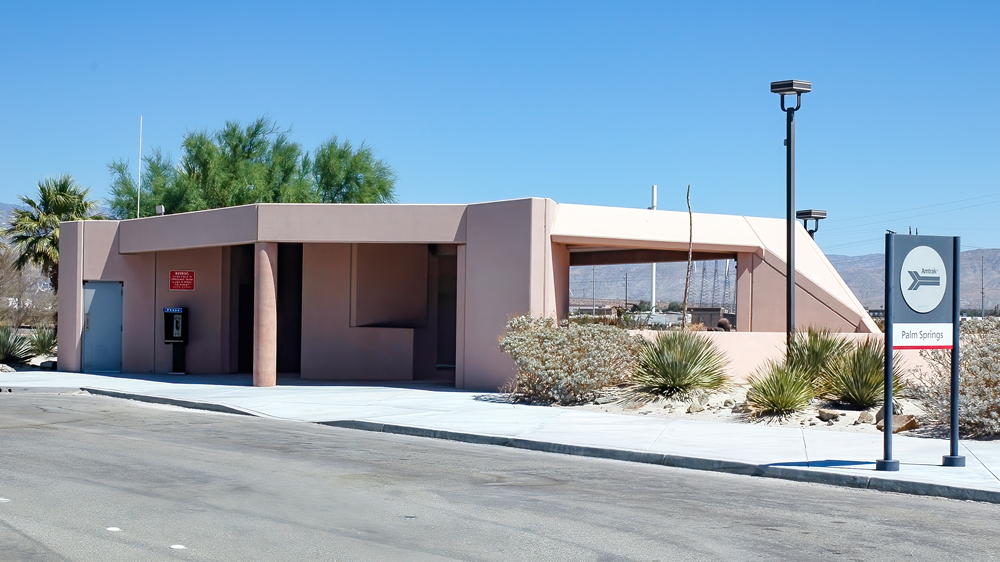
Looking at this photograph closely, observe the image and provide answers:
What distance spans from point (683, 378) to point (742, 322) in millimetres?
7187

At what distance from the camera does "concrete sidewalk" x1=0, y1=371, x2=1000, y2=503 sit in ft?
34.4

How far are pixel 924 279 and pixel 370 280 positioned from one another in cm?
1642

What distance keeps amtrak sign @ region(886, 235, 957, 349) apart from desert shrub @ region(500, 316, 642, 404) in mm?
7408

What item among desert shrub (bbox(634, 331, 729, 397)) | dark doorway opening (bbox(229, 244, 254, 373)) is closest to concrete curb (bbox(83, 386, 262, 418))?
dark doorway opening (bbox(229, 244, 254, 373))

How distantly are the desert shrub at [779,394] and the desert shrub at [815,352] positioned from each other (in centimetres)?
103

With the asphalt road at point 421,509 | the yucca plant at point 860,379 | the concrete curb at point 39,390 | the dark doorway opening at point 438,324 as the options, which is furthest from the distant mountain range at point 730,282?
the asphalt road at point 421,509

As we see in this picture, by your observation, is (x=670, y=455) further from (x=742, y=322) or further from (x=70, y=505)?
(x=742, y=322)

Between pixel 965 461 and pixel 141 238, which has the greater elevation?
pixel 141 238

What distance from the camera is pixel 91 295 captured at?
2655cm

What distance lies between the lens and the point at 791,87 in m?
17.5

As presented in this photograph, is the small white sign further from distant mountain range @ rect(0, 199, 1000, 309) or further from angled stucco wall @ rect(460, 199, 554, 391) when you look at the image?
distant mountain range @ rect(0, 199, 1000, 309)

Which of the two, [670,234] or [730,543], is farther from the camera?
[670,234]

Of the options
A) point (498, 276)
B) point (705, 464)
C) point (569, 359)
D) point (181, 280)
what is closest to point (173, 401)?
point (498, 276)

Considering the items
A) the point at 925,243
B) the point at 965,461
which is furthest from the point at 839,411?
the point at 925,243
